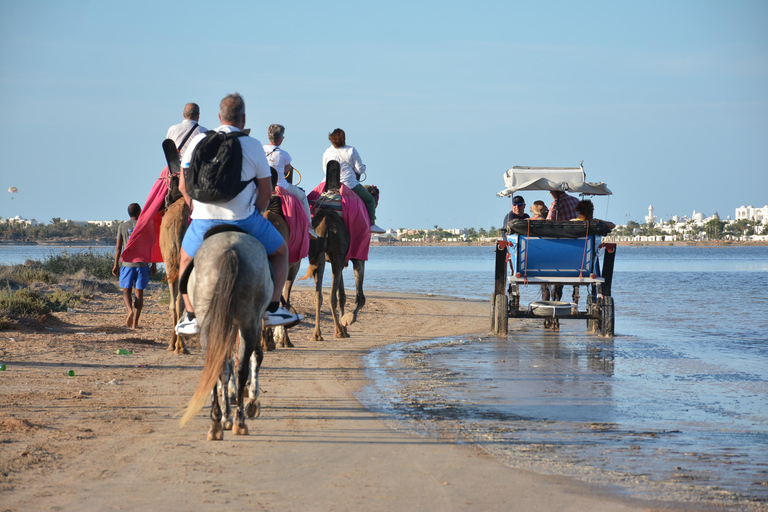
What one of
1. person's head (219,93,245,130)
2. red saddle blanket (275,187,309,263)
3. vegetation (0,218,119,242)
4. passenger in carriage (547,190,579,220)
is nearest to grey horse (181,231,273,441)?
person's head (219,93,245,130)

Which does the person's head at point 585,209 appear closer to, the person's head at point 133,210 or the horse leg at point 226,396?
the person's head at point 133,210

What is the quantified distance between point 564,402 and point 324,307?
37.6ft

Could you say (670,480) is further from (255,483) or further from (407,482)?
(255,483)

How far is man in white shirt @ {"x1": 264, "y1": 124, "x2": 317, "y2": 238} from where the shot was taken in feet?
32.2

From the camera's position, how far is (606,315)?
1289 centimetres

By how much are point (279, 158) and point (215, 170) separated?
14.0 ft

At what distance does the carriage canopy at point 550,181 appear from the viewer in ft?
43.7

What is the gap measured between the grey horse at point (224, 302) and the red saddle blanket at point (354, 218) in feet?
19.3

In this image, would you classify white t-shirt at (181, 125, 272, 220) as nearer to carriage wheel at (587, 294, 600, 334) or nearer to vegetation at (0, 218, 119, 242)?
carriage wheel at (587, 294, 600, 334)

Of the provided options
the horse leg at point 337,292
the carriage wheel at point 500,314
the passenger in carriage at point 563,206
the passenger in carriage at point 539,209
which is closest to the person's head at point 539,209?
the passenger in carriage at point 539,209

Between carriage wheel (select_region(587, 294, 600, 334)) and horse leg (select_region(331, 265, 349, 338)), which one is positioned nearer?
horse leg (select_region(331, 265, 349, 338))

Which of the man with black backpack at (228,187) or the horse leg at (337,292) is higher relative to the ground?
the man with black backpack at (228,187)

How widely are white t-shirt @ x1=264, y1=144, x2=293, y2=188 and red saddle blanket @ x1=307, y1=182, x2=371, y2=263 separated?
5.38 feet

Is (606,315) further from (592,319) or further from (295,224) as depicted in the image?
(295,224)
